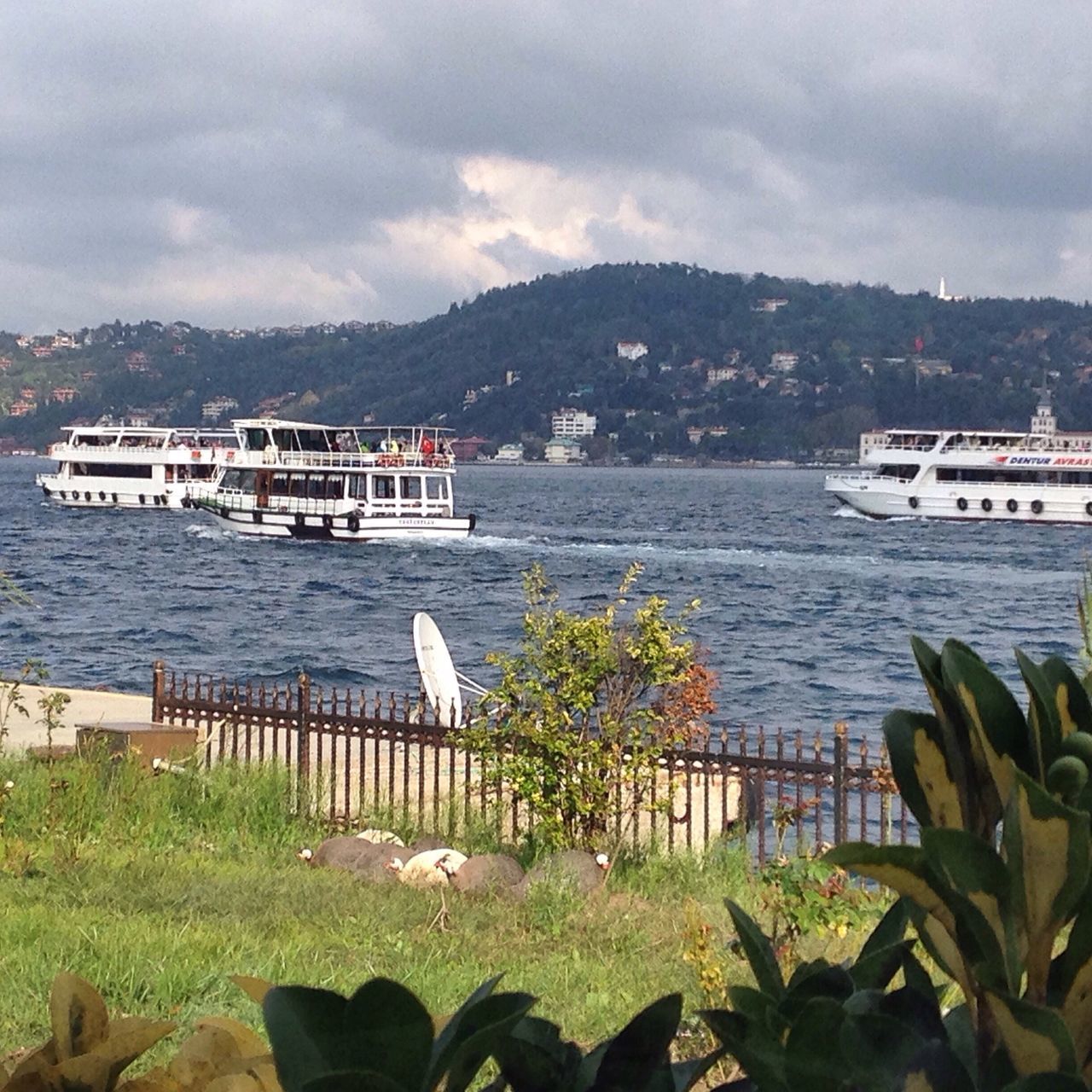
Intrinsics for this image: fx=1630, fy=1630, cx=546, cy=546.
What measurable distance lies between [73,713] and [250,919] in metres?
7.62

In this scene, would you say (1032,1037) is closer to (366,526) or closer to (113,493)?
(366,526)

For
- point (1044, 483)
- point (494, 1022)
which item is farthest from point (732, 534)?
point (494, 1022)

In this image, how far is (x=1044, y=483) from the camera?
72.2 meters

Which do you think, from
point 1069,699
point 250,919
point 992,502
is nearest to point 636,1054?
point 1069,699

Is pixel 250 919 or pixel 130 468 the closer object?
pixel 250 919

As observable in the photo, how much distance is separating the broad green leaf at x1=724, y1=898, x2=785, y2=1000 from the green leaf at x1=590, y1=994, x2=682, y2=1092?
0.26ft

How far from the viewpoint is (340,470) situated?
57.9 m

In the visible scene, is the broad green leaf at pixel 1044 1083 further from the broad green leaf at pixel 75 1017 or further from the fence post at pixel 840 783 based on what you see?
the fence post at pixel 840 783

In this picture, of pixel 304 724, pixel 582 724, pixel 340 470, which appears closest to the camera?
pixel 582 724

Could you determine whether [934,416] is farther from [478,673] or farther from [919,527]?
[478,673]

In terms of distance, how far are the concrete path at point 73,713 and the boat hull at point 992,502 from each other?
6145 centimetres

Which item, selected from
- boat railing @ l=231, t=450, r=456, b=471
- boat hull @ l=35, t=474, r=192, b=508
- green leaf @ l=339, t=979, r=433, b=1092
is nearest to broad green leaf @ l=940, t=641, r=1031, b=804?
green leaf @ l=339, t=979, r=433, b=1092

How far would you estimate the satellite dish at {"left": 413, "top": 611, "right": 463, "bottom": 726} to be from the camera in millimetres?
12609

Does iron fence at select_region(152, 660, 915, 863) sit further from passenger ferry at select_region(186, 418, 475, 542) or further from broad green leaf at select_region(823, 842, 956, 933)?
passenger ferry at select_region(186, 418, 475, 542)
